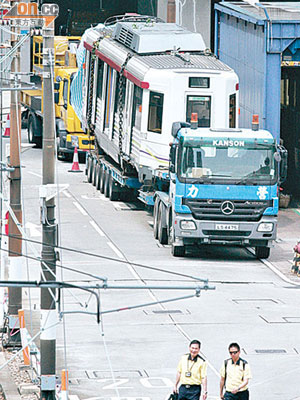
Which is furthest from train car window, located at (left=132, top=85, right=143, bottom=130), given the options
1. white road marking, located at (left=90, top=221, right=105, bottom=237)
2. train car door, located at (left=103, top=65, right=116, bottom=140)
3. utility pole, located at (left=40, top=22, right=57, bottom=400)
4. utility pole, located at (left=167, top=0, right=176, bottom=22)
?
utility pole, located at (left=167, top=0, right=176, bottom=22)

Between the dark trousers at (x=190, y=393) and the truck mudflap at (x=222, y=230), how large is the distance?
1234cm

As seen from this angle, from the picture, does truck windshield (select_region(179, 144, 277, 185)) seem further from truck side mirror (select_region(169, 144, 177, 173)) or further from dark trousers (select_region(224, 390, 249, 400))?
dark trousers (select_region(224, 390, 249, 400))

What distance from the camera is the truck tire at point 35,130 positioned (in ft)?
155

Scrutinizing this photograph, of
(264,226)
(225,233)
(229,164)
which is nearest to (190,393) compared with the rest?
(225,233)

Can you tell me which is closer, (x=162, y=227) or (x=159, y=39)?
(x=162, y=227)

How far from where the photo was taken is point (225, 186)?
2823 centimetres

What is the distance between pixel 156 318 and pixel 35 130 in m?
24.3

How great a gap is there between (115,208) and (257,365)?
15.8 m

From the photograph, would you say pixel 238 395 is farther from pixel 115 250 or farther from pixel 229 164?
pixel 115 250

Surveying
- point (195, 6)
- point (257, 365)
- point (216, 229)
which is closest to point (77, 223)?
point (216, 229)

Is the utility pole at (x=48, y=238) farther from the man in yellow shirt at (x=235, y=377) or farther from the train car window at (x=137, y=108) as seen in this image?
the train car window at (x=137, y=108)

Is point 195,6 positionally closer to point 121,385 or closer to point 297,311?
point 297,311

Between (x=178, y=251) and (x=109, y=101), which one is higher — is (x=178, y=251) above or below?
below

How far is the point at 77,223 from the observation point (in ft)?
109
